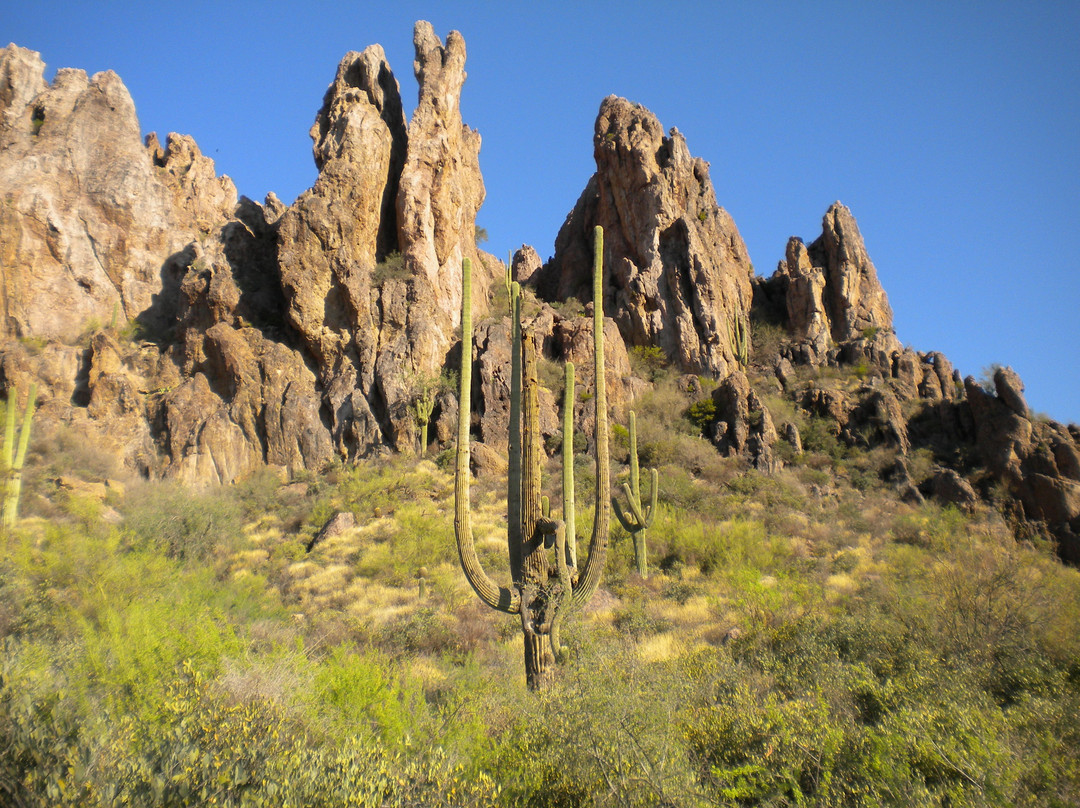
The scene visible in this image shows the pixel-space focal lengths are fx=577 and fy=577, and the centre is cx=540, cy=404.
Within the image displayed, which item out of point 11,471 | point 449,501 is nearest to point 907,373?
point 449,501

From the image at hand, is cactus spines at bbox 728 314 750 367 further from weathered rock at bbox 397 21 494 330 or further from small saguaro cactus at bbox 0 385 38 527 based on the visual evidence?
small saguaro cactus at bbox 0 385 38 527

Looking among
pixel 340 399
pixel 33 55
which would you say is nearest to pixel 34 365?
pixel 340 399

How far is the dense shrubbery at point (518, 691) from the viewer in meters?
3.22

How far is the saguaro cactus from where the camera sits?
589 cm

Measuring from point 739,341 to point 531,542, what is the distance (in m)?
27.2

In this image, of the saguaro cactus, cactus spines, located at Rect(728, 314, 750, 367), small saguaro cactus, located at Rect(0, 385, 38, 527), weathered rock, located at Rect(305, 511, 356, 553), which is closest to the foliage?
cactus spines, located at Rect(728, 314, 750, 367)

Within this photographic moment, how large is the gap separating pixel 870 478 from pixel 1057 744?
19701mm

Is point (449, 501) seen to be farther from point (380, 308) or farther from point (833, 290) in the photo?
point (833, 290)

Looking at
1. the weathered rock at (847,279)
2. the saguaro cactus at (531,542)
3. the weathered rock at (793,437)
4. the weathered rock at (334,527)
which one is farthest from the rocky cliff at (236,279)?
the weathered rock at (847,279)

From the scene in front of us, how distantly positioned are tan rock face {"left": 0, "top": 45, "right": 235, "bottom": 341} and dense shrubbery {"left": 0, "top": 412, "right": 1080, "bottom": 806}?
1940cm

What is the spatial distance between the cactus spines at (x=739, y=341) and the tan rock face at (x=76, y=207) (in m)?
29.2

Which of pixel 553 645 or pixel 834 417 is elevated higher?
pixel 834 417

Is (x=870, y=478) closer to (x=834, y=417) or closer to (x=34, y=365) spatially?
(x=834, y=417)

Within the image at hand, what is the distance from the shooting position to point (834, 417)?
2484 centimetres
